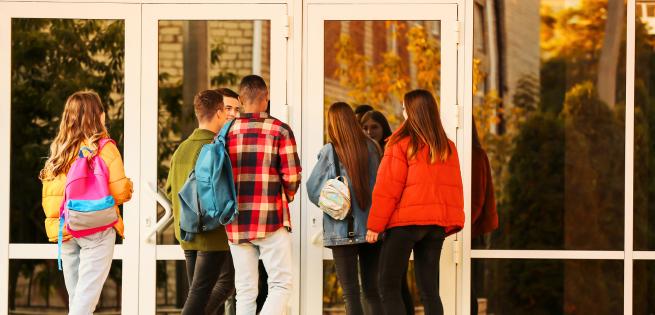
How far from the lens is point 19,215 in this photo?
8234mm

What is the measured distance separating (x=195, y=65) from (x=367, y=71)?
4.12 ft

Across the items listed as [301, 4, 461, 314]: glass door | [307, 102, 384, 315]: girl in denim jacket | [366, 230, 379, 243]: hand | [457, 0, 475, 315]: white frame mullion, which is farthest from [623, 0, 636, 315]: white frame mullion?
[366, 230, 379, 243]: hand

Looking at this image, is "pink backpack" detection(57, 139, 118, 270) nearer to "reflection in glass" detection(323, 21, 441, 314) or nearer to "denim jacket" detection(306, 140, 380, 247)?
"denim jacket" detection(306, 140, 380, 247)

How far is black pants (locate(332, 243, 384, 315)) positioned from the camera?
7344mm

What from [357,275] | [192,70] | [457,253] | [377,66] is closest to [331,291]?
[357,275]

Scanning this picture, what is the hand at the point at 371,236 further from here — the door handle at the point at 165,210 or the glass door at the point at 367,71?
the door handle at the point at 165,210

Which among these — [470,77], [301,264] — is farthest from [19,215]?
[470,77]

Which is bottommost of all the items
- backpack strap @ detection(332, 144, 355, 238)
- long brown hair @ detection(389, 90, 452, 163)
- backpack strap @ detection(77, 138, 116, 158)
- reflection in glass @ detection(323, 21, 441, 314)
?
backpack strap @ detection(332, 144, 355, 238)

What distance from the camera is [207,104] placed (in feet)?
24.1

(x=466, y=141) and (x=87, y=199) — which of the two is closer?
(x=87, y=199)

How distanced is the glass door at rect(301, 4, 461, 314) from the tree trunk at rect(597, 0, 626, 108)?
1.08 metres

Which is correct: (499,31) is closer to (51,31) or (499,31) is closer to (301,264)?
(301,264)

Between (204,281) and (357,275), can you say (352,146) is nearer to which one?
(357,275)

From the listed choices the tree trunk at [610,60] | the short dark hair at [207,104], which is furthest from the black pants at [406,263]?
the tree trunk at [610,60]
